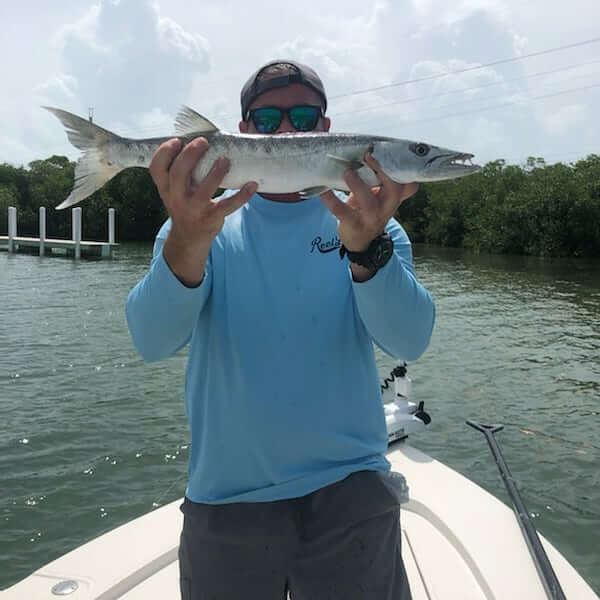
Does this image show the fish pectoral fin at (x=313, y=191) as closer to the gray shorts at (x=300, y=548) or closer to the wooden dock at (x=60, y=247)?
the gray shorts at (x=300, y=548)

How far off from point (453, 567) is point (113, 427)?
24.9 ft

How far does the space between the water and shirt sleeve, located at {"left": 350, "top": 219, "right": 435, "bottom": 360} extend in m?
5.04

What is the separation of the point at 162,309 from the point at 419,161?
1348 millimetres

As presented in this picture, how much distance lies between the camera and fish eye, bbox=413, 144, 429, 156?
8.87 feet

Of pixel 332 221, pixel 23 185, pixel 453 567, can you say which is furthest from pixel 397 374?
pixel 23 185

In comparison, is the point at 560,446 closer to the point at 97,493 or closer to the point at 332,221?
the point at 97,493

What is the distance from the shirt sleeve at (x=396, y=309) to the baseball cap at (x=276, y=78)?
1.04 m

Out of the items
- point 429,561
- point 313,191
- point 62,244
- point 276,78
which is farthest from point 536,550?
point 62,244

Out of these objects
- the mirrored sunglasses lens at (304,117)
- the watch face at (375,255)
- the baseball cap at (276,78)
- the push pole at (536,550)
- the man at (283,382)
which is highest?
the baseball cap at (276,78)

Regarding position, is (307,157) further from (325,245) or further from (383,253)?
(383,253)

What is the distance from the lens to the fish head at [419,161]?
2.63 meters

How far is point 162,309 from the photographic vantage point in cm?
232

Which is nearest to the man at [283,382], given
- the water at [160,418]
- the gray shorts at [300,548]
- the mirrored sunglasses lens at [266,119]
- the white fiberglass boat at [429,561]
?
the gray shorts at [300,548]

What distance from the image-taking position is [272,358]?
2381 millimetres
